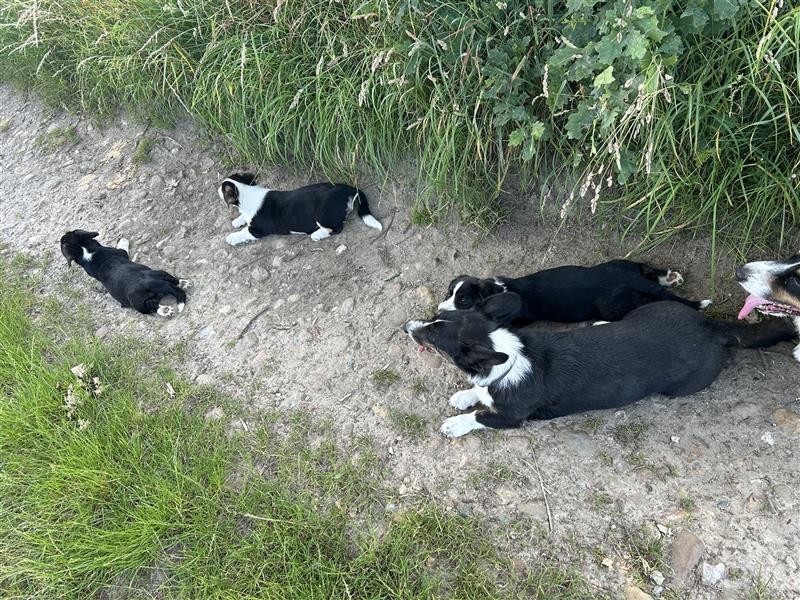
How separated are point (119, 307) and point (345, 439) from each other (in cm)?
225

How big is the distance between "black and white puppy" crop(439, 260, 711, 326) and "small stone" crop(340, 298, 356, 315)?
70 cm

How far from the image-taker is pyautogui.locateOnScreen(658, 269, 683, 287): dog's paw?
311cm

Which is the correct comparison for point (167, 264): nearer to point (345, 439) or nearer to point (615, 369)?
point (345, 439)

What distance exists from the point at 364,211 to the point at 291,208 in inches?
21.8

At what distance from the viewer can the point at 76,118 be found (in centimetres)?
545

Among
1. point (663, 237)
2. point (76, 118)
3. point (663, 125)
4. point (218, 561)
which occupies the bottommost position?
point (218, 561)

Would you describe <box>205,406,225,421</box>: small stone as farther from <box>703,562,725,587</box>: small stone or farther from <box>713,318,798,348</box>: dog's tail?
<box>713,318,798,348</box>: dog's tail

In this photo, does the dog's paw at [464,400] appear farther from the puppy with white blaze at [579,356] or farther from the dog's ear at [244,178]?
the dog's ear at [244,178]

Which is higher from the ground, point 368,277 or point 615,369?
point 615,369

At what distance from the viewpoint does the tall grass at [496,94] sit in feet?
7.93

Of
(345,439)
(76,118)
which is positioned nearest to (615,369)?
(345,439)

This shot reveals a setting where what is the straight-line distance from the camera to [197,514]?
2.78 metres

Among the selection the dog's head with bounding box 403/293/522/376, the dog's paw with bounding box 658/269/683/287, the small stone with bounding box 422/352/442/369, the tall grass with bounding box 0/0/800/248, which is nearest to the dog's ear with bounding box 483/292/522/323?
the dog's head with bounding box 403/293/522/376

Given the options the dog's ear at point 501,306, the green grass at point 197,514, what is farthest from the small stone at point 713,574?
the dog's ear at point 501,306
